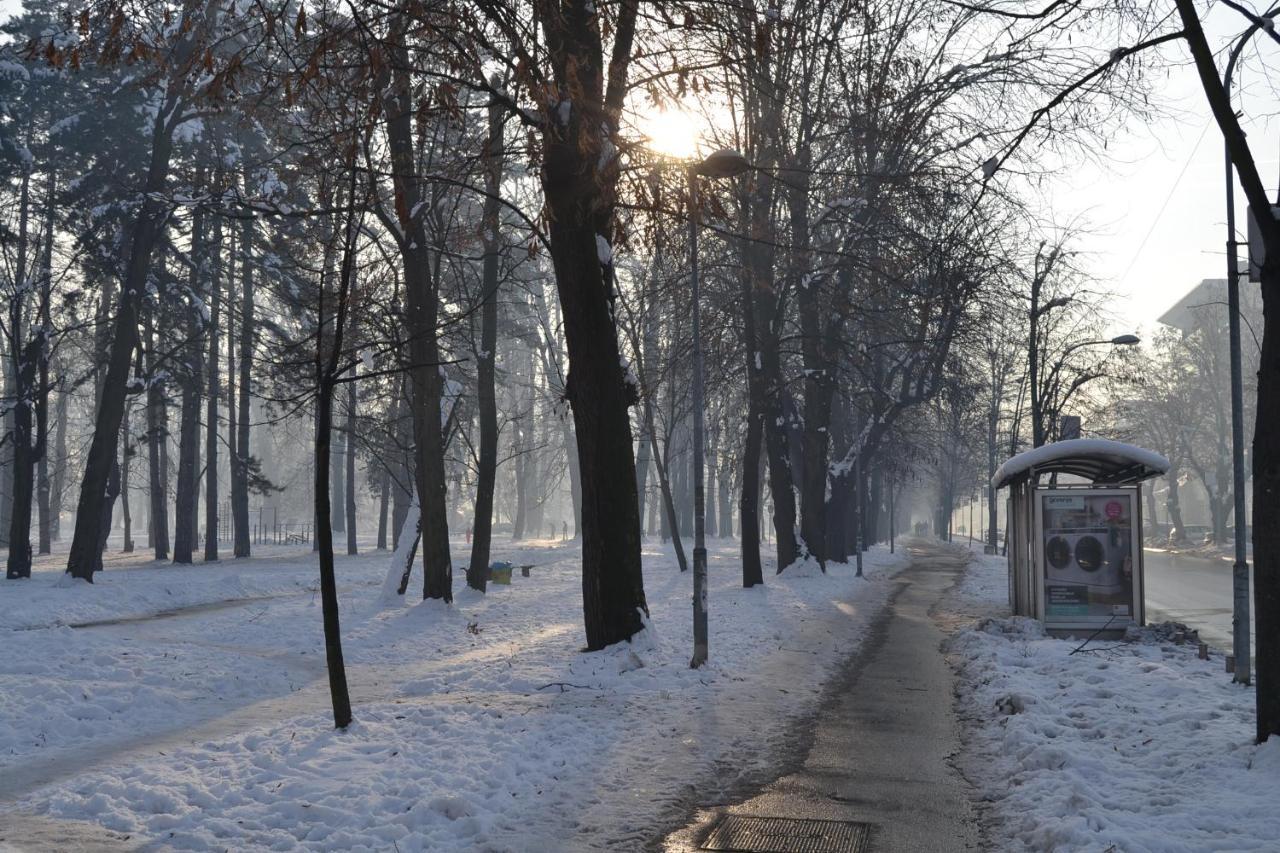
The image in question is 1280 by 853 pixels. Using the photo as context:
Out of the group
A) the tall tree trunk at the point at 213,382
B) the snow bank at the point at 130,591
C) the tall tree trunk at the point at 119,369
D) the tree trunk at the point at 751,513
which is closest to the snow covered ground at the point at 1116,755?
the tree trunk at the point at 751,513

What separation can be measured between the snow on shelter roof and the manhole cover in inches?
431

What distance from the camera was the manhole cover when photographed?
6.52m

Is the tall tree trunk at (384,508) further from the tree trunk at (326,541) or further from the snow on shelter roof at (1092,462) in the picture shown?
the tree trunk at (326,541)

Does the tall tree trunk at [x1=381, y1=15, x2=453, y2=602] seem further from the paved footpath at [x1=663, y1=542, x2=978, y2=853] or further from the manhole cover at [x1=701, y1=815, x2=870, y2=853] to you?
the manhole cover at [x1=701, y1=815, x2=870, y2=853]

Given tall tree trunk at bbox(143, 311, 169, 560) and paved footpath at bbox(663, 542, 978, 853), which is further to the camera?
tall tree trunk at bbox(143, 311, 169, 560)

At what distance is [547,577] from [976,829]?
24848 millimetres

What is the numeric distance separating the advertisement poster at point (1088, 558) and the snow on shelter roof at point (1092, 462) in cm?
67

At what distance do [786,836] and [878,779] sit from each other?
1681 mm

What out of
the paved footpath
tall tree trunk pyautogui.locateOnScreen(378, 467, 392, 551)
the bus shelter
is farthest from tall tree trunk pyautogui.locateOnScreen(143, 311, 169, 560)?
the paved footpath

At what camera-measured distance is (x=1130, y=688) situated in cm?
1098

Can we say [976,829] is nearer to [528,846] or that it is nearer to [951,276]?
[528,846]

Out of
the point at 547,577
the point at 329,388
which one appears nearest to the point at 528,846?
the point at 329,388

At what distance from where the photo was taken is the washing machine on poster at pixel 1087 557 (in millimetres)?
16766

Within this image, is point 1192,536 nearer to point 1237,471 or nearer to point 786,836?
point 1237,471
